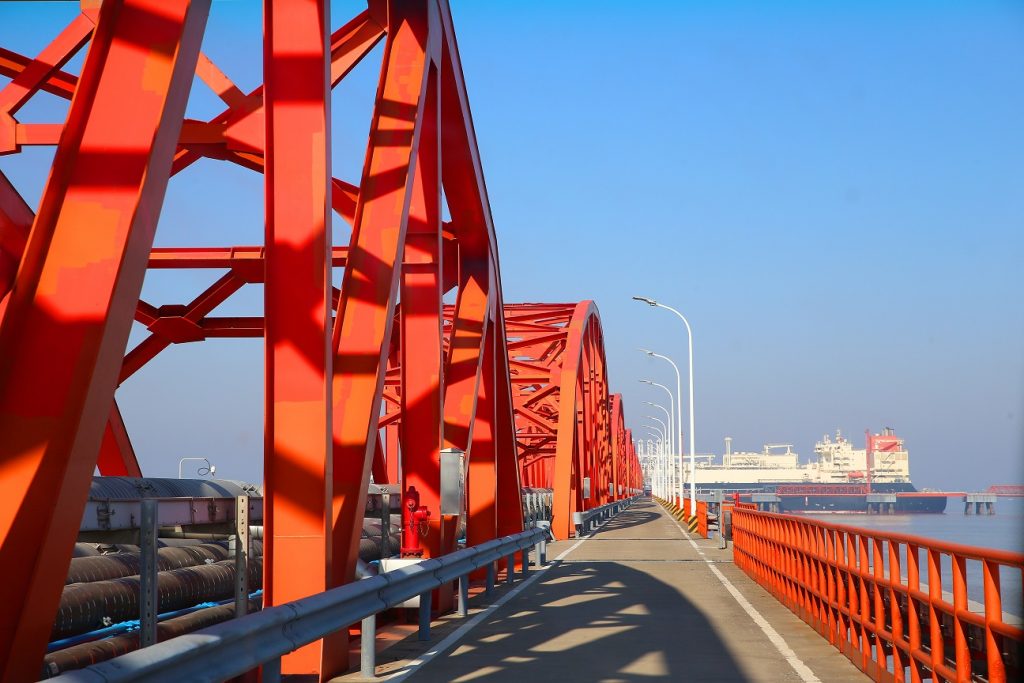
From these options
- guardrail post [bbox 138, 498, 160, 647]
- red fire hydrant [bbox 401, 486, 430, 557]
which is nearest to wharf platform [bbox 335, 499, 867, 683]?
red fire hydrant [bbox 401, 486, 430, 557]

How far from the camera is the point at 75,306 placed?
18.1 feet

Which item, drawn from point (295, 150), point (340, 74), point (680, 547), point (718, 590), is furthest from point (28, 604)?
point (680, 547)

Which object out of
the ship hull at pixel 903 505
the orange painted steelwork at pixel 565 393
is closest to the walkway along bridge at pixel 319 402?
the orange painted steelwork at pixel 565 393

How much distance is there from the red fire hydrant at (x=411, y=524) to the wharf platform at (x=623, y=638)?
0.82 m

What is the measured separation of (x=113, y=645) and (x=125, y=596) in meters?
1.30

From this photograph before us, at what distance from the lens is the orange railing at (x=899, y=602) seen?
6.59 m

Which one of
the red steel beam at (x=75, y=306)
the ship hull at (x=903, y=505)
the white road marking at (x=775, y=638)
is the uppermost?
the red steel beam at (x=75, y=306)

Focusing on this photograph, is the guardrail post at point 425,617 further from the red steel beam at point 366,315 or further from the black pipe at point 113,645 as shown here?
the black pipe at point 113,645

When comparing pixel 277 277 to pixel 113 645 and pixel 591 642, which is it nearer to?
pixel 113 645

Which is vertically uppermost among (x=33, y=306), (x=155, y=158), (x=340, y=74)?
(x=340, y=74)

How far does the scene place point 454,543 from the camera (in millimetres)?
14805

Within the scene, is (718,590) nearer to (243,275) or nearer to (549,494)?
(243,275)

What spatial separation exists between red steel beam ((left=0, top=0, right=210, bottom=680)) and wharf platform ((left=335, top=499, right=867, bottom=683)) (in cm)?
420

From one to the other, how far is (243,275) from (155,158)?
11638mm
